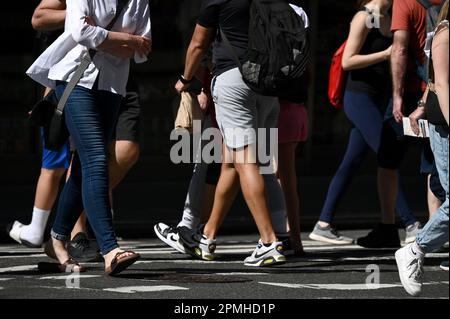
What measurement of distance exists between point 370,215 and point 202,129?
3685 millimetres

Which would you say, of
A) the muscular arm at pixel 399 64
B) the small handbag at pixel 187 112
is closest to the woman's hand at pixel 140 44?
the small handbag at pixel 187 112

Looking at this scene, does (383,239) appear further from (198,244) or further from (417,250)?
(417,250)

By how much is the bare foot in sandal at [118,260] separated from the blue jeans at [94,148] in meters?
0.04

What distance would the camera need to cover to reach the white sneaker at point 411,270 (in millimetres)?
8062

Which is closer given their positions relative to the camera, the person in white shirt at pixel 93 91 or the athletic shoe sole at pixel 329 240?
the person in white shirt at pixel 93 91

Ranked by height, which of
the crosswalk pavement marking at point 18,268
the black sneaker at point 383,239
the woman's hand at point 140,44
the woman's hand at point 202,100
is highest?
the woman's hand at point 140,44

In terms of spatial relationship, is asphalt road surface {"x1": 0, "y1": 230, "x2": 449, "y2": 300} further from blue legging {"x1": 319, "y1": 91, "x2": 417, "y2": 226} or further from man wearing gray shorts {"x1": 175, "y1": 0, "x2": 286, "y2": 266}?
blue legging {"x1": 319, "y1": 91, "x2": 417, "y2": 226}

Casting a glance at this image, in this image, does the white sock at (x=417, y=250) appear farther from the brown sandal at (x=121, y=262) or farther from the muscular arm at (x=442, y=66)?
the brown sandal at (x=121, y=262)

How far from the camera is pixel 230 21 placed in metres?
9.36

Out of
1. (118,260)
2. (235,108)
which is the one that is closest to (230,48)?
(235,108)

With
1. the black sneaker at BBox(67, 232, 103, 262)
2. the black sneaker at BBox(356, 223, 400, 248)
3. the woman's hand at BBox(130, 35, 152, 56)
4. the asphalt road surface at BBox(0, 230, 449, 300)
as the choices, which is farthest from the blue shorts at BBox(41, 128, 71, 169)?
the black sneaker at BBox(356, 223, 400, 248)

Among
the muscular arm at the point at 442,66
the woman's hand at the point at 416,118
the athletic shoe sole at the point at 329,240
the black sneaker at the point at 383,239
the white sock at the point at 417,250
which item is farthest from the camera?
the athletic shoe sole at the point at 329,240

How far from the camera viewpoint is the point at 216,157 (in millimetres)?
10203

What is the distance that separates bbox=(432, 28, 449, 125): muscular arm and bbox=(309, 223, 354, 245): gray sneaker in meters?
3.72
